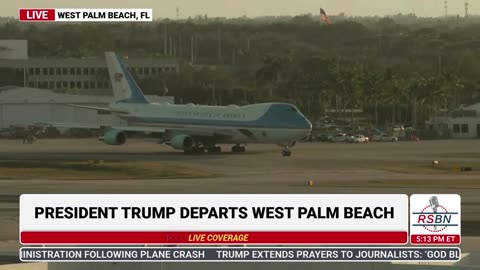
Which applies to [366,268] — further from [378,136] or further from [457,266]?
[378,136]

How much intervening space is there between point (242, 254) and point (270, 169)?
69100 mm

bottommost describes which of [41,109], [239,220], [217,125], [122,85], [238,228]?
[41,109]

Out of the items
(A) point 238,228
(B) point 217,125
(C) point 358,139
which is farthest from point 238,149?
(A) point 238,228

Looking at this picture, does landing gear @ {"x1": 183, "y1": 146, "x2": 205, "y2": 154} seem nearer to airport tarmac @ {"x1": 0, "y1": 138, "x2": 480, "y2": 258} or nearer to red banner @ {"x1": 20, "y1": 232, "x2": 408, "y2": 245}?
airport tarmac @ {"x1": 0, "y1": 138, "x2": 480, "y2": 258}

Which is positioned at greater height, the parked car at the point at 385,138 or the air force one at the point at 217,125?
the air force one at the point at 217,125

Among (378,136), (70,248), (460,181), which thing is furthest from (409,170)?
(70,248)

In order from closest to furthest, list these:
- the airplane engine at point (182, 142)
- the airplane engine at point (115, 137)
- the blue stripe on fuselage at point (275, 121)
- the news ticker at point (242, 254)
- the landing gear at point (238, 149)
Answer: the news ticker at point (242, 254), the blue stripe on fuselage at point (275, 121), the airplane engine at point (182, 142), the airplane engine at point (115, 137), the landing gear at point (238, 149)

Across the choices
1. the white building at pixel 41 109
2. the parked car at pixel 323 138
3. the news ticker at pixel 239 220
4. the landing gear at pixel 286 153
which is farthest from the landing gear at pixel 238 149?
the news ticker at pixel 239 220

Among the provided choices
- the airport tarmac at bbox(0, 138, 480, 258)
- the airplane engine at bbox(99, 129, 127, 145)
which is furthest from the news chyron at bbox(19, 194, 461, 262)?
the airplane engine at bbox(99, 129, 127, 145)

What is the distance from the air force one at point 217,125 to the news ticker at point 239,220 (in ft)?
273

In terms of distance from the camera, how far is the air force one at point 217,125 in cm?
11319

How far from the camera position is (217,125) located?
378 ft

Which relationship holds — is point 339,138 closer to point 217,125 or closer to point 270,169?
point 217,125

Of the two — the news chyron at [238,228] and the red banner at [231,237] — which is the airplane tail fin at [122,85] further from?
the news chyron at [238,228]
